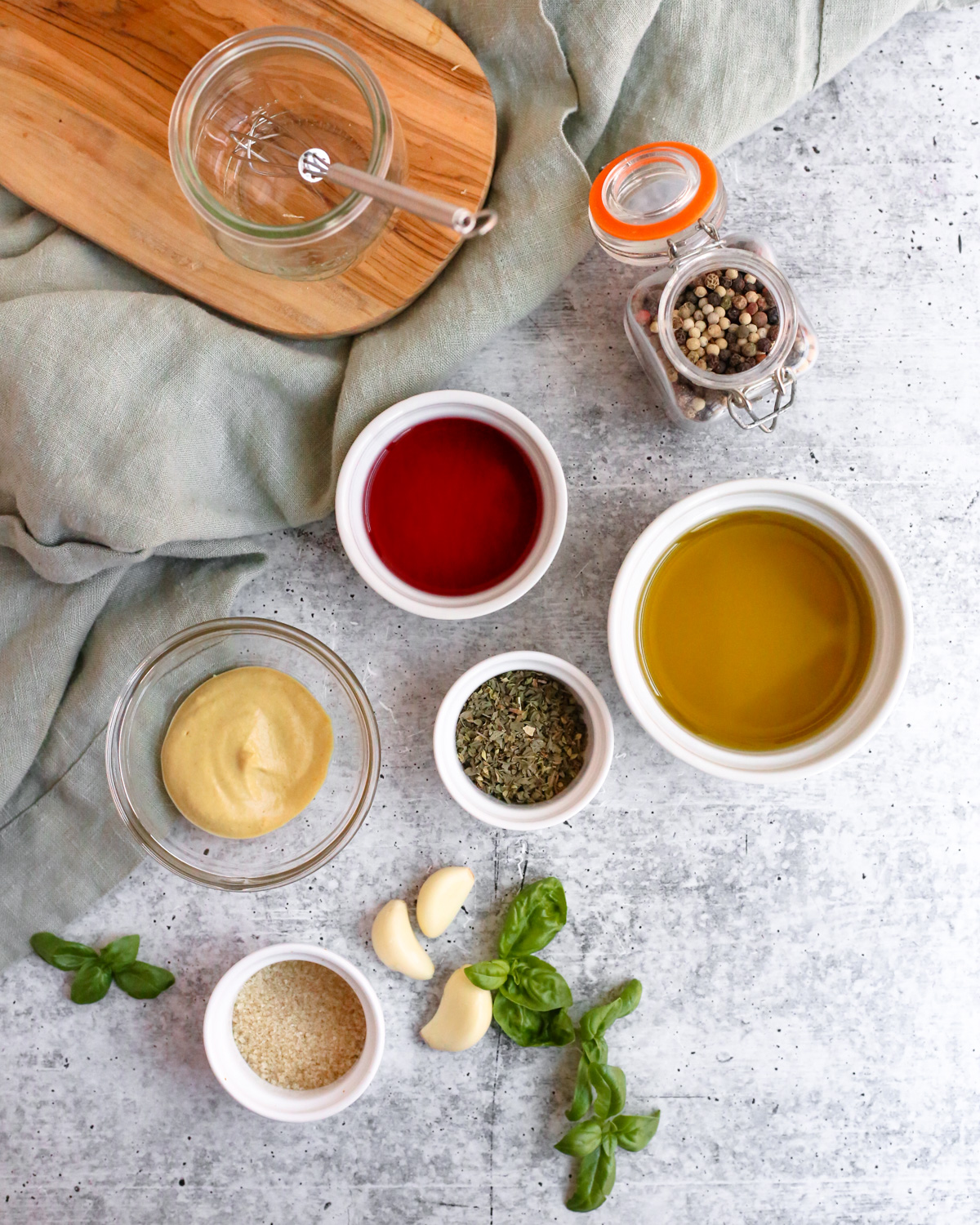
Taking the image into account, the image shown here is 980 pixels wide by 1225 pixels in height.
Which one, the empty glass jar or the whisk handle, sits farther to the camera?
the empty glass jar

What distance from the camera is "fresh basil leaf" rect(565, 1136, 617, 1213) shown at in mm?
1518

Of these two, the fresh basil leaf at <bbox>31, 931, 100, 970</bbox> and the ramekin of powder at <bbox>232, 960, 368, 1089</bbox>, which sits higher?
the fresh basil leaf at <bbox>31, 931, 100, 970</bbox>

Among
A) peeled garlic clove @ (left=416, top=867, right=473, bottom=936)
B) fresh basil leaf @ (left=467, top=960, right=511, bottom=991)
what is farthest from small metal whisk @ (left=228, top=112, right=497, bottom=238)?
fresh basil leaf @ (left=467, top=960, right=511, bottom=991)

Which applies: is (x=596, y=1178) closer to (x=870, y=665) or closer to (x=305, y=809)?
(x=305, y=809)

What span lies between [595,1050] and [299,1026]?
1.56ft

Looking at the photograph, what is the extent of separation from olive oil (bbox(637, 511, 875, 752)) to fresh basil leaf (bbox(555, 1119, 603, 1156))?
637 millimetres

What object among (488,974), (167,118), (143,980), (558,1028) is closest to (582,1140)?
(558,1028)

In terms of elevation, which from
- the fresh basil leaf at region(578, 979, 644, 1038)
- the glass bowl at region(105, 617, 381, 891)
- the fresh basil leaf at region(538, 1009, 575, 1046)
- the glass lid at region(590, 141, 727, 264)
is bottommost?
the fresh basil leaf at region(538, 1009, 575, 1046)

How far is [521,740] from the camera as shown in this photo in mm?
1524

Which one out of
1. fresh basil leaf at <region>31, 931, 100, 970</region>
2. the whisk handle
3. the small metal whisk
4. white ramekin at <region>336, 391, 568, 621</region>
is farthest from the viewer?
fresh basil leaf at <region>31, 931, 100, 970</region>

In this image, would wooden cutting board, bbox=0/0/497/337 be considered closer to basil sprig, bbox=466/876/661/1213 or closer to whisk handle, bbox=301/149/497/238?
whisk handle, bbox=301/149/497/238

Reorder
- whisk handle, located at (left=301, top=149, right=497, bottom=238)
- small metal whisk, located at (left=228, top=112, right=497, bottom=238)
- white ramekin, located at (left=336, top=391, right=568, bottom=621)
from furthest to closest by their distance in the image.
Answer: white ramekin, located at (left=336, top=391, right=568, bottom=621) < small metal whisk, located at (left=228, top=112, right=497, bottom=238) < whisk handle, located at (left=301, top=149, right=497, bottom=238)

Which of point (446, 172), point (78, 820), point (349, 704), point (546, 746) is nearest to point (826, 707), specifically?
point (546, 746)

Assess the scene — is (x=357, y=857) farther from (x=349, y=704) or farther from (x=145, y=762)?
(x=145, y=762)
